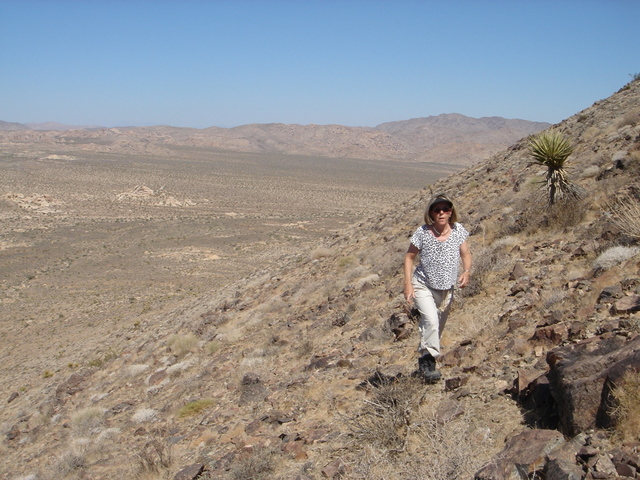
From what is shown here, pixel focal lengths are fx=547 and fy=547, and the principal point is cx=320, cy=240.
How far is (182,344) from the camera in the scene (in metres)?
10.7

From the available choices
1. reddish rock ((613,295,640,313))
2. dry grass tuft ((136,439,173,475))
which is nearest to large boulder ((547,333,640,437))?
reddish rock ((613,295,640,313))

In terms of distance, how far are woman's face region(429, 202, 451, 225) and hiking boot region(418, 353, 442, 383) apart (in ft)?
3.93

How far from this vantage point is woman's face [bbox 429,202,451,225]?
4.75 m

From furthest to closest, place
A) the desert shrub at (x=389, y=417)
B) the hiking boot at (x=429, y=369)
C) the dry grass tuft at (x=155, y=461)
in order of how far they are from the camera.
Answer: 1. the dry grass tuft at (x=155, y=461)
2. the hiking boot at (x=429, y=369)
3. the desert shrub at (x=389, y=417)

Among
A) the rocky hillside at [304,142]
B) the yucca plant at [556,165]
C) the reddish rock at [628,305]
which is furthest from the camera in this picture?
the rocky hillside at [304,142]

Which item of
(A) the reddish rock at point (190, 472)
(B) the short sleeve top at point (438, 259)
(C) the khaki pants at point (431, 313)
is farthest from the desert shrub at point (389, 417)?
(A) the reddish rock at point (190, 472)

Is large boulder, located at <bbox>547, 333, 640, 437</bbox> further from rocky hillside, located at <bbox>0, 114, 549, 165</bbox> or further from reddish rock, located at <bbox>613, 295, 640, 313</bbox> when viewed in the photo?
rocky hillside, located at <bbox>0, 114, 549, 165</bbox>

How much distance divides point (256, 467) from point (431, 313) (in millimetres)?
1935

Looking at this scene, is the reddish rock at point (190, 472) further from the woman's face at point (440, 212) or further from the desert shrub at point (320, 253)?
the desert shrub at point (320, 253)

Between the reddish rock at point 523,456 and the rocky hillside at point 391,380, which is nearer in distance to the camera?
the reddish rock at point 523,456

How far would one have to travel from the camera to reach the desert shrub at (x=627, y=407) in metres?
3.17

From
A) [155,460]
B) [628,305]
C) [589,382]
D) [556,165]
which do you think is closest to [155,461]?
[155,460]

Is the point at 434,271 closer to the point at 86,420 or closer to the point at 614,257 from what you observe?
the point at 614,257

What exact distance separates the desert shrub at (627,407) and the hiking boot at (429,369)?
1.72 metres
